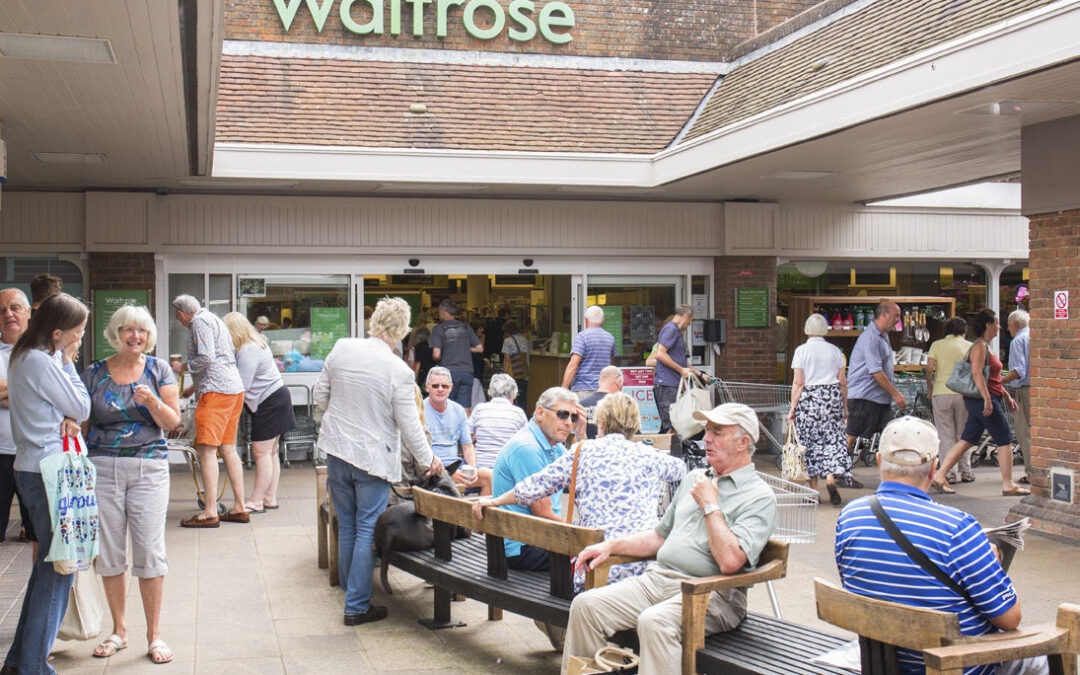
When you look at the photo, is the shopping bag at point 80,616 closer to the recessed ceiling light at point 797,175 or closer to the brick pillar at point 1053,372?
the brick pillar at point 1053,372

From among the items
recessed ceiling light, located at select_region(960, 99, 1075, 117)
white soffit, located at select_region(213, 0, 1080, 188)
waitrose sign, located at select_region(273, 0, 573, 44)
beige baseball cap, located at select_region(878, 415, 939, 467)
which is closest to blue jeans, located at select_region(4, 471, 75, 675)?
beige baseball cap, located at select_region(878, 415, 939, 467)

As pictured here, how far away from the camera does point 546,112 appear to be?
1373 centimetres

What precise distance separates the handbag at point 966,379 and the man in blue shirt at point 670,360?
283 centimetres

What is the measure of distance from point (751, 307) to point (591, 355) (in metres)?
3.43

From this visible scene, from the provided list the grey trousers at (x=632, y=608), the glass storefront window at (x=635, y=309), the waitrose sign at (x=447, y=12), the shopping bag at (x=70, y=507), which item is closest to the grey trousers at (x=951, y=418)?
the glass storefront window at (x=635, y=309)

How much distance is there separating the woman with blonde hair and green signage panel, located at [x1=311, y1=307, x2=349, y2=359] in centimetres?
343

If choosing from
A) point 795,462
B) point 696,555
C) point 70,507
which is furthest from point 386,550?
point 795,462

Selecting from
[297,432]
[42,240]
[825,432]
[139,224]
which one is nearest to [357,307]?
[297,432]

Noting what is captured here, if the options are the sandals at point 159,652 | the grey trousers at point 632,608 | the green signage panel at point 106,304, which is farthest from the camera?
the green signage panel at point 106,304

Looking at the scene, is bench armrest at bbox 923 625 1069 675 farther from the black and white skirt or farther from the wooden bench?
the black and white skirt

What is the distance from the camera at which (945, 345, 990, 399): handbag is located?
1016cm

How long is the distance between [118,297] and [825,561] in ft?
27.8

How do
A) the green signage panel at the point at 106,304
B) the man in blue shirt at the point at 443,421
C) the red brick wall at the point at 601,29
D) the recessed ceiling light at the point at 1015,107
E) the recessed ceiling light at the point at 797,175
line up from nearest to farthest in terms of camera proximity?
the man in blue shirt at the point at 443,421 → the recessed ceiling light at the point at 1015,107 → the recessed ceiling light at the point at 797,175 → the green signage panel at the point at 106,304 → the red brick wall at the point at 601,29

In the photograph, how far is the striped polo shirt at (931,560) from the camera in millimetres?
3570
